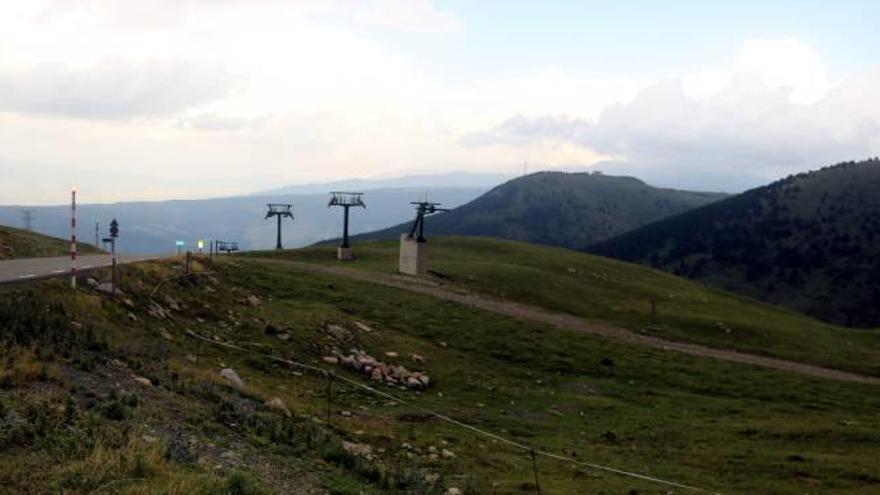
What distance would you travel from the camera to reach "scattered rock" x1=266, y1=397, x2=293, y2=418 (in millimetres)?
19156

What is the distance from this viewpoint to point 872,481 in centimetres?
2309

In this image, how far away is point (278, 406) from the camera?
1938cm

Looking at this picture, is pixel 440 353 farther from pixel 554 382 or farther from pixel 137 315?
pixel 137 315

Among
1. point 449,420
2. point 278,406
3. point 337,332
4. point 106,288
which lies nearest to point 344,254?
point 337,332

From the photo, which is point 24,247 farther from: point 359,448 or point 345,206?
point 345,206

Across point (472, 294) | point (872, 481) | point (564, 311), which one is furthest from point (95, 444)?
point (564, 311)

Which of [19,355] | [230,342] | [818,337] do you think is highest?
[19,355]

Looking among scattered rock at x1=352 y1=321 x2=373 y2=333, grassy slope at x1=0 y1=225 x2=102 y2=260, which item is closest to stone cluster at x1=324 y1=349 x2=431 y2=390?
scattered rock at x1=352 y1=321 x2=373 y2=333

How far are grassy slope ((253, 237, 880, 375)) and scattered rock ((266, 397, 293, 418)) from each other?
3697 centimetres

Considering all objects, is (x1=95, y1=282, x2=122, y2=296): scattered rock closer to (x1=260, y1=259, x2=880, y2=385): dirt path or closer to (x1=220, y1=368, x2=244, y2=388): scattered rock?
(x1=220, y1=368, x2=244, y2=388): scattered rock

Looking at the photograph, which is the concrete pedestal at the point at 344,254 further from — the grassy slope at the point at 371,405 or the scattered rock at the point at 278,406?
the scattered rock at the point at 278,406

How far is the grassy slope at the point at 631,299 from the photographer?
53.7 metres

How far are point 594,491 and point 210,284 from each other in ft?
75.5

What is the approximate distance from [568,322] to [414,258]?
50.8 feet
